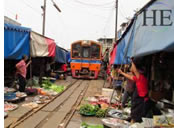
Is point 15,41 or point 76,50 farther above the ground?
point 76,50

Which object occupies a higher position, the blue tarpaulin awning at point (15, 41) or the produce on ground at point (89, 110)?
the blue tarpaulin awning at point (15, 41)

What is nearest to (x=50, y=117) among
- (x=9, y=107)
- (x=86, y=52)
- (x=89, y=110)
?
(x=89, y=110)

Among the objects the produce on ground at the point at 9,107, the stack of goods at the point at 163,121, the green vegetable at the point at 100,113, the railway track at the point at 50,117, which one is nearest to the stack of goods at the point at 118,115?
the green vegetable at the point at 100,113

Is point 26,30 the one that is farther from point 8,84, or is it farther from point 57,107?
point 57,107

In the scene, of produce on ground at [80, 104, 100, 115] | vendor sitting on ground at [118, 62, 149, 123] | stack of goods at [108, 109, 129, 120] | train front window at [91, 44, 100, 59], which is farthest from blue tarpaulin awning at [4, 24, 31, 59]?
train front window at [91, 44, 100, 59]

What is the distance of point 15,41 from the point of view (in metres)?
7.87

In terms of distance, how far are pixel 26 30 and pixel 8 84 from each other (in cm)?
265

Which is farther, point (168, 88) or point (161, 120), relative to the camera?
point (168, 88)

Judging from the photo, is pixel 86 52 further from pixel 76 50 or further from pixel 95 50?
pixel 76 50

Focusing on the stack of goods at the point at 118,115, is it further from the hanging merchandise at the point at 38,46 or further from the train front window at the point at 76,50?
the train front window at the point at 76,50

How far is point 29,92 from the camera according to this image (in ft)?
28.2

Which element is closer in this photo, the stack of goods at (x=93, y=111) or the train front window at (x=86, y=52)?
the stack of goods at (x=93, y=111)

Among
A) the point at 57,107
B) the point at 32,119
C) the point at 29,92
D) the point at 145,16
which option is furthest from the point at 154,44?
the point at 29,92

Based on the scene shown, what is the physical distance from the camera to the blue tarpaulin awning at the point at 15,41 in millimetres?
7211
